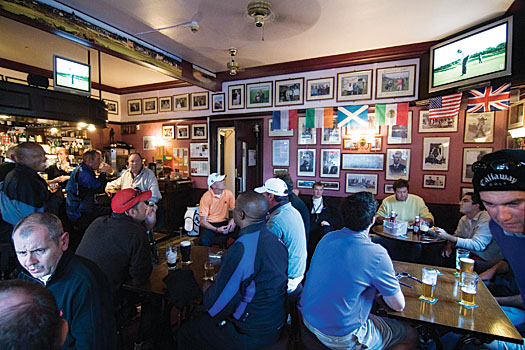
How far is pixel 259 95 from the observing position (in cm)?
618

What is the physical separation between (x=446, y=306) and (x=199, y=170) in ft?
20.6

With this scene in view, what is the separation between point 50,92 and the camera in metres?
4.48

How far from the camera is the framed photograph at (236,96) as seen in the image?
6.38 metres

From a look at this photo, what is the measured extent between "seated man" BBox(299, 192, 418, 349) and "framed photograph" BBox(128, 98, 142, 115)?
25.2 ft

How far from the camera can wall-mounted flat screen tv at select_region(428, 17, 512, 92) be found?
134 inches

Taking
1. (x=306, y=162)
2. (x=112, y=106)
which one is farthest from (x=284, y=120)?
(x=112, y=106)

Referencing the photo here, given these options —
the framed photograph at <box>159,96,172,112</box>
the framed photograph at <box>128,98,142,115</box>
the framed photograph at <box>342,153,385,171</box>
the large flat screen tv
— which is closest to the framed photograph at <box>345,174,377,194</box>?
the framed photograph at <box>342,153,385,171</box>

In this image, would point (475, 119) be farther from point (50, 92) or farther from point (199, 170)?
point (50, 92)

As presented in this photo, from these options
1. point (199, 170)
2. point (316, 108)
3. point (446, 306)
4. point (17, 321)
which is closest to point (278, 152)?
point (316, 108)

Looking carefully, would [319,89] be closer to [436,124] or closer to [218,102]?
[436,124]

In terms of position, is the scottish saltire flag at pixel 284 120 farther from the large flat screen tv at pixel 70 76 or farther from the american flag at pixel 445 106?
the large flat screen tv at pixel 70 76

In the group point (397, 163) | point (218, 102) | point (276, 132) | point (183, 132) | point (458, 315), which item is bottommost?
point (458, 315)

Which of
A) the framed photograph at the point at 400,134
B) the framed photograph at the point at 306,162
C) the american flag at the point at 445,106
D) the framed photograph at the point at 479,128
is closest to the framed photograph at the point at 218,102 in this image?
the framed photograph at the point at 306,162

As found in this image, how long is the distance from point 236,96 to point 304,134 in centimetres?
202
